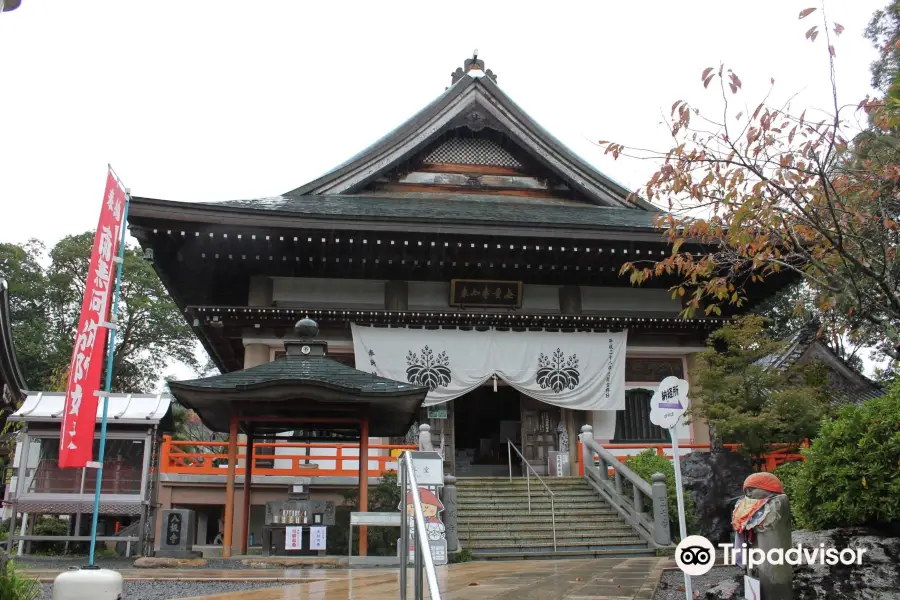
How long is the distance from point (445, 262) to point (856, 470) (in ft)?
31.2

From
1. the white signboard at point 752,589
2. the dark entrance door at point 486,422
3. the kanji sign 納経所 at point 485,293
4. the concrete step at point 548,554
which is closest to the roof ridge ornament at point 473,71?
the kanji sign 納経所 at point 485,293

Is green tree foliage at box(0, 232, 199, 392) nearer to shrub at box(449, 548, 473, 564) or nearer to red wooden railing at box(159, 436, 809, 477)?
red wooden railing at box(159, 436, 809, 477)

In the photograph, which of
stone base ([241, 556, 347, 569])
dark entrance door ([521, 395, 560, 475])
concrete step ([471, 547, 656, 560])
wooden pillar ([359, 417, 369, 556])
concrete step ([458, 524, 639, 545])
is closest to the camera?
stone base ([241, 556, 347, 569])

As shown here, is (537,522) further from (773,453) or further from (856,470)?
(856,470)

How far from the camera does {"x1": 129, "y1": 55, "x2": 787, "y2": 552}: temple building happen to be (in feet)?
43.3

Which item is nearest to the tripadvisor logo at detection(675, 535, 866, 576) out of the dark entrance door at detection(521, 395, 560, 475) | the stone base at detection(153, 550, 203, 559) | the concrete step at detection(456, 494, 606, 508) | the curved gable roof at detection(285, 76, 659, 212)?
the concrete step at detection(456, 494, 606, 508)

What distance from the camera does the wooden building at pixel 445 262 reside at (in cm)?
1326

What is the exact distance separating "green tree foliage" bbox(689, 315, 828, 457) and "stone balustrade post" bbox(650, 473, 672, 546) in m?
1.47

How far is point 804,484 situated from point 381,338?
8.84m

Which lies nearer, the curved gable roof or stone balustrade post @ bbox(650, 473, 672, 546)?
stone balustrade post @ bbox(650, 473, 672, 546)

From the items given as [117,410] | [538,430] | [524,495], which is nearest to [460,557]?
[524,495]

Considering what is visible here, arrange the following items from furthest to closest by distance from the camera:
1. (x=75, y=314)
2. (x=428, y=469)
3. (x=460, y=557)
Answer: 1. (x=75, y=314)
2. (x=460, y=557)
3. (x=428, y=469)

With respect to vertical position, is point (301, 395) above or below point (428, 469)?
above

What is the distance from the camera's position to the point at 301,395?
30.6 ft
